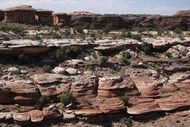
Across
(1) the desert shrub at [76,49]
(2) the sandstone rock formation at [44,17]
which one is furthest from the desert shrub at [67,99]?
(2) the sandstone rock formation at [44,17]

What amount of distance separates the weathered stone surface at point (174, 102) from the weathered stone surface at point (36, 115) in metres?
9.10

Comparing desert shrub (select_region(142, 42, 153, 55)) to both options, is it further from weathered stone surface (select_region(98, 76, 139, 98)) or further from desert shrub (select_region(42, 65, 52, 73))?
desert shrub (select_region(42, 65, 52, 73))

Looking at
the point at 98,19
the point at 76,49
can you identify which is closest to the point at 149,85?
the point at 76,49

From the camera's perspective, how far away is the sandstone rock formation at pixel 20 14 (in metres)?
39.6

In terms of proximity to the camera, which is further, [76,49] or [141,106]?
[76,49]

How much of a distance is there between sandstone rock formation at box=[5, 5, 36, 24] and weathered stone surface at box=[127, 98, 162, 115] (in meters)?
22.6

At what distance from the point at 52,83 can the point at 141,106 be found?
23.2ft

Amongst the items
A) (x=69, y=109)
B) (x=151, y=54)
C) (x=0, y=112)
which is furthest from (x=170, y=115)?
(x=0, y=112)

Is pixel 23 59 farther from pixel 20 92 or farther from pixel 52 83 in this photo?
pixel 20 92

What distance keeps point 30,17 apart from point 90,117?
2352 centimetres

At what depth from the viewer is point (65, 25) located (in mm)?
43188

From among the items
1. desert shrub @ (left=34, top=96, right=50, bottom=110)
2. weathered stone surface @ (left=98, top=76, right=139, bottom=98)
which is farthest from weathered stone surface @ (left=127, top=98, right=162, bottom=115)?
desert shrub @ (left=34, top=96, right=50, bottom=110)

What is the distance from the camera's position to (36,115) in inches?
792

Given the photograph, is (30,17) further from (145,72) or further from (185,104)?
(185,104)
